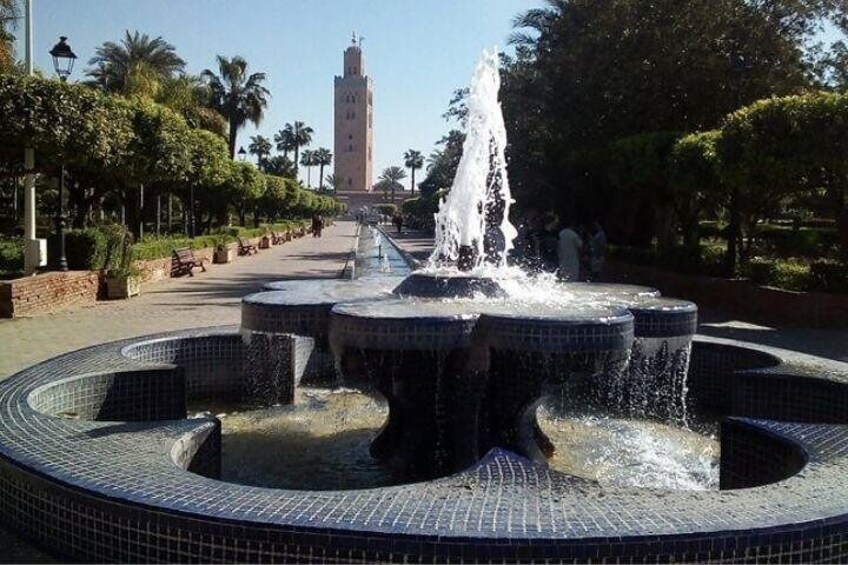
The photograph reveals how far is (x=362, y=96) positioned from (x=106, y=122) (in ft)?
378

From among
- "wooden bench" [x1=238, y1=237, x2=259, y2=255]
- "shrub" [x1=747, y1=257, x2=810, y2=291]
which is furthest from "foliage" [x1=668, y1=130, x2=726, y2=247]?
"wooden bench" [x1=238, y1=237, x2=259, y2=255]

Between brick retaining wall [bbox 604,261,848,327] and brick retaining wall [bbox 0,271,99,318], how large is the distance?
1133 cm

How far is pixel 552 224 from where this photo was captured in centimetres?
3247

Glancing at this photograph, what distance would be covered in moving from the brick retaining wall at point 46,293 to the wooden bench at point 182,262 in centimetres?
511

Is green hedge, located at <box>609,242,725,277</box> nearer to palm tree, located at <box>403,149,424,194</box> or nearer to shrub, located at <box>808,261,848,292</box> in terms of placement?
shrub, located at <box>808,261,848,292</box>

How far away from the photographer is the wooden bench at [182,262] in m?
20.7

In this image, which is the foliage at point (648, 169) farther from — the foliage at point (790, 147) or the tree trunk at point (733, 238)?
the foliage at point (790, 147)

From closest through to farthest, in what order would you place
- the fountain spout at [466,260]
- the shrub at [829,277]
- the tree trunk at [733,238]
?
the fountain spout at [466,260] → the shrub at [829,277] → the tree trunk at [733,238]

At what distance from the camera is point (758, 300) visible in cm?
1450

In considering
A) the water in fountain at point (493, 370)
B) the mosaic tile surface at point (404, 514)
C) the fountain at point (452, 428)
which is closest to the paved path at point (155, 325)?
the fountain at point (452, 428)

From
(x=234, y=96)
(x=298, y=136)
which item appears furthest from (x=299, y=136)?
(x=234, y=96)

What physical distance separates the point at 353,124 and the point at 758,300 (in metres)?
119

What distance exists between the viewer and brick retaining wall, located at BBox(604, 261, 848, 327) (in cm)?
1323

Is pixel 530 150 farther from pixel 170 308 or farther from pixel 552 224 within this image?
pixel 170 308
